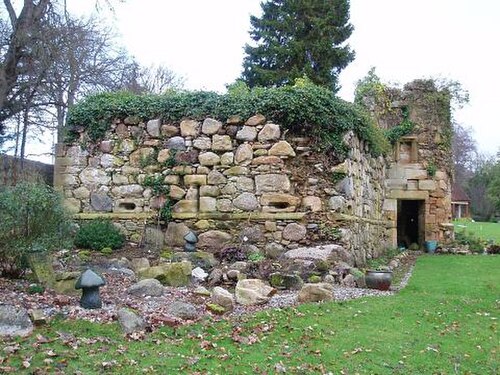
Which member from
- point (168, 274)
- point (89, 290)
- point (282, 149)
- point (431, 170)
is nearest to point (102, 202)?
point (282, 149)

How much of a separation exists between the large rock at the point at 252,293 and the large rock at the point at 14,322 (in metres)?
2.40

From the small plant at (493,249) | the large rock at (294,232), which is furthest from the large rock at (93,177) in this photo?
the small plant at (493,249)

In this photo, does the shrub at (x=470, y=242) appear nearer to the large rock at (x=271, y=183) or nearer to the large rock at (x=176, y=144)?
the large rock at (x=271, y=183)

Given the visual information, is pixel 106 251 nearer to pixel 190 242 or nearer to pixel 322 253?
pixel 190 242

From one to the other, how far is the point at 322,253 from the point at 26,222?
14.9ft

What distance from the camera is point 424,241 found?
17.3 m

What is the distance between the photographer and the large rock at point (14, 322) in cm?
465

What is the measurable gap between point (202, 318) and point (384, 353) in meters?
1.73

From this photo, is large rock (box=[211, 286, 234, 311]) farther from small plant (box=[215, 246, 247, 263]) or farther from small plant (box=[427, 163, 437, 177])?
small plant (box=[427, 163, 437, 177])

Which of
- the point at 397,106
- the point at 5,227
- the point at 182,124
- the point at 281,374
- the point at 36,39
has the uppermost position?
the point at 36,39

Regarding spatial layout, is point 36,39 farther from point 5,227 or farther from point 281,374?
point 281,374

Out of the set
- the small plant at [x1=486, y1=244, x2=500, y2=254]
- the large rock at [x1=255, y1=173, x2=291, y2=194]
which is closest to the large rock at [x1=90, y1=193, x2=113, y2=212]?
the large rock at [x1=255, y1=173, x2=291, y2=194]

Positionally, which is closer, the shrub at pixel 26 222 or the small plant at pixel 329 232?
the shrub at pixel 26 222

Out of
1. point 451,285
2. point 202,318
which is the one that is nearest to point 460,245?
point 451,285
